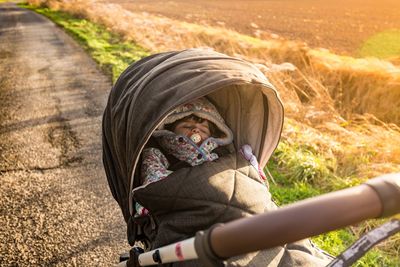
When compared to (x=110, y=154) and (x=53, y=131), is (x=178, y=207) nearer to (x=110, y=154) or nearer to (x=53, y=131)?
(x=110, y=154)

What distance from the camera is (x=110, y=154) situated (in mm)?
2762

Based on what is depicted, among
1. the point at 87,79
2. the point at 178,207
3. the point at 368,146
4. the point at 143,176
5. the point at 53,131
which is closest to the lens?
the point at 178,207

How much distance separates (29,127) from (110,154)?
11.2ft

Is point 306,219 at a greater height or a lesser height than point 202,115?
greater

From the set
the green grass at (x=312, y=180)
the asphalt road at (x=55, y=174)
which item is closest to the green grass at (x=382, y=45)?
the green grass at (x=312, y=180)

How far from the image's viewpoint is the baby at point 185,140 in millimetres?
2625

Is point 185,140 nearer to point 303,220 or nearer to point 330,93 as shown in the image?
point 303,220

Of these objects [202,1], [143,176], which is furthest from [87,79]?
[202,1]

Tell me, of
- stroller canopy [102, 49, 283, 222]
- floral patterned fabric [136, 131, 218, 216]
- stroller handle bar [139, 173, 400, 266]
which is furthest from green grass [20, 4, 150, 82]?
stroller handle bar [139, 173, 400, 266]

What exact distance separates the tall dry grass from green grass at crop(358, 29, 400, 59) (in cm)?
357

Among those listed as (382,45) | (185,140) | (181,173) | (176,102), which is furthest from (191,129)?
(382,45)

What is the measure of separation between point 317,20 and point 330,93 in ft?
57.1

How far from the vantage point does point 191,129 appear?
284 cm

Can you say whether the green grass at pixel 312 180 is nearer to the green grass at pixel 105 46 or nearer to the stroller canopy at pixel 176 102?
the stroller canopy at pixel 176 102
